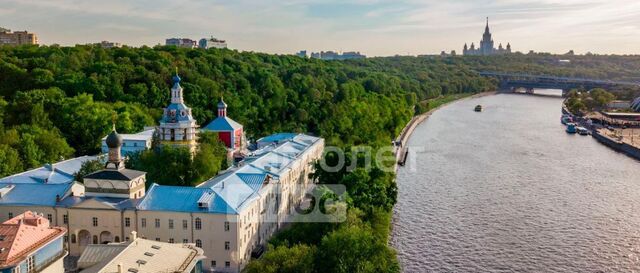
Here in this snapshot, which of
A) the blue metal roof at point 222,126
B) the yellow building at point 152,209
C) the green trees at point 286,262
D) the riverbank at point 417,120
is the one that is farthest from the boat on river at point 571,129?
the green trees at point 286,262

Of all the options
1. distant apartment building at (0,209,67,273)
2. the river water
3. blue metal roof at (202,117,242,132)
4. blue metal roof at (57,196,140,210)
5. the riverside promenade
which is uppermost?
blue metal roof at (202,117,242,132)

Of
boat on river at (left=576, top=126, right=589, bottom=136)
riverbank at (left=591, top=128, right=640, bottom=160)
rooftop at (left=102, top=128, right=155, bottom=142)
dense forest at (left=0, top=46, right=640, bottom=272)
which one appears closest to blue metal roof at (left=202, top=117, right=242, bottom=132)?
rooftop at (left=102, top=128, right=155, bottom=142)

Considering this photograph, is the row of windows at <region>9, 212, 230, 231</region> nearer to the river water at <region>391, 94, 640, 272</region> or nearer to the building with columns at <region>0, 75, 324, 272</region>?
the building with columns at <region>0, 75, 324, 272</region>

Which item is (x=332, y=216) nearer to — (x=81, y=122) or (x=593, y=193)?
(x=593, y=193)

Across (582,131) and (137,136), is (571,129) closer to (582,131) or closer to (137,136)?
(582,131)

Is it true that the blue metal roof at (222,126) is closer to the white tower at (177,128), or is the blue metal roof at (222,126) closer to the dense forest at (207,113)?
the dense forest at (207,113)

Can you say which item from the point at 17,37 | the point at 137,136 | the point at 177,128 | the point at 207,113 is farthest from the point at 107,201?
the point at 17,37
